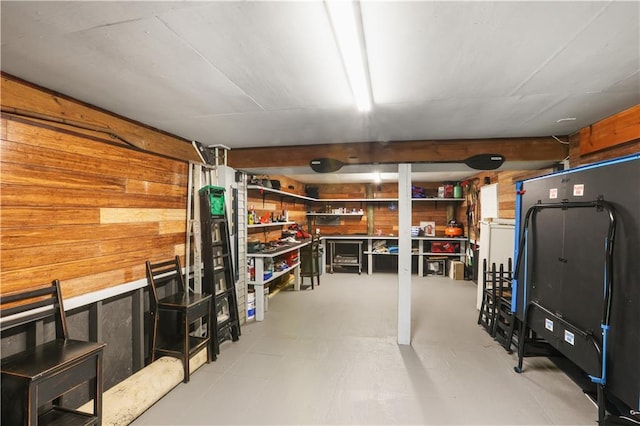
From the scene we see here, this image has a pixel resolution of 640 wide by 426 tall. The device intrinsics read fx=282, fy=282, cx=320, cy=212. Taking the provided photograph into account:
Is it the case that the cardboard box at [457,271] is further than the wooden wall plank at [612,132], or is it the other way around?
the cardboard box at [457,271]

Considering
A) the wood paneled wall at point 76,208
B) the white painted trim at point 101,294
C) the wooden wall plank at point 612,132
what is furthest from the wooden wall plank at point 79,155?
the wooden wall plank at point 612,132

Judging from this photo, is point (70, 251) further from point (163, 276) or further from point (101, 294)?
point (163, 276)

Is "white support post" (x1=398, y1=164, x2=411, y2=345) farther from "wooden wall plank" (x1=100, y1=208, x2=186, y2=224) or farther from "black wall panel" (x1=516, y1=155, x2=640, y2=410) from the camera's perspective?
"wooden wall plank" (x1=100, y1=208, x2=186, y2=224)

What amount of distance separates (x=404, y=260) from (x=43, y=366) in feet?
9.90

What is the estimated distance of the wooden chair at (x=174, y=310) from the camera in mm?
2519

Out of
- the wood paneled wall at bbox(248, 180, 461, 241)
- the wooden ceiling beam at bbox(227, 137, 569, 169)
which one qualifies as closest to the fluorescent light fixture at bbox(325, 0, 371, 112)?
the wooden ceiling beam at bbox(227, 137, 569, 169)

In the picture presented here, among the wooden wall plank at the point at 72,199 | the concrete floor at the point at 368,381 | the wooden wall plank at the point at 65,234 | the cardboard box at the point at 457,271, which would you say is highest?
the wooden wall plank at the point at 72,199

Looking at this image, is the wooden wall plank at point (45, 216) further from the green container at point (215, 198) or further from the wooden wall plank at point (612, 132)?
the wooden wall plank at point (612, 132)

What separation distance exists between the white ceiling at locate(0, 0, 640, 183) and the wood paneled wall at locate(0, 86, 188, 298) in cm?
36

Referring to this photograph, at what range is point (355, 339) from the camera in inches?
131

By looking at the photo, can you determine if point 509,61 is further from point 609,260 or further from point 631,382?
point 631,382

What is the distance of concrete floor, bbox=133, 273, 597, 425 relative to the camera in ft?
6.75

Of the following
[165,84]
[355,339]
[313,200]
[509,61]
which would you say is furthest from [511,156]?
[313,200]

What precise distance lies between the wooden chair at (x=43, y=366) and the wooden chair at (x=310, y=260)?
164 inches
